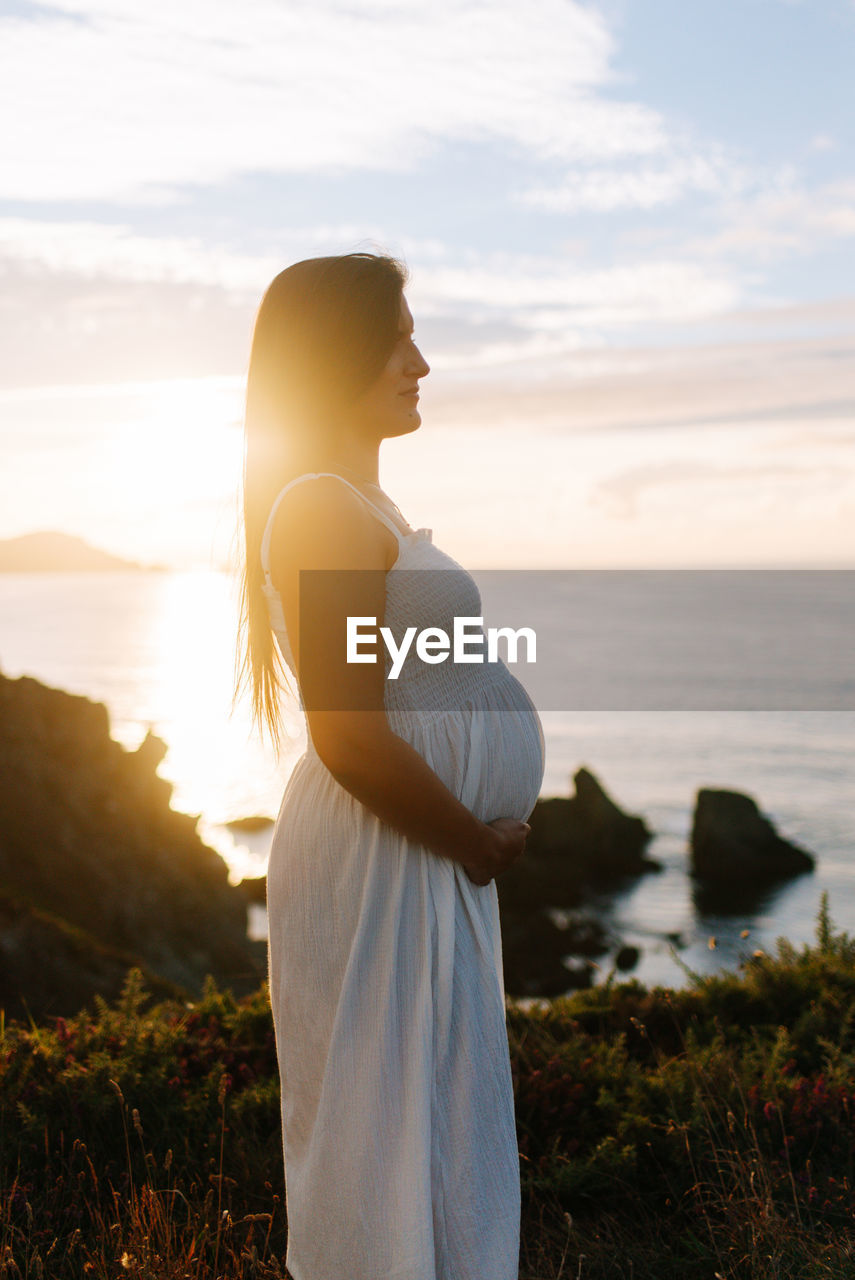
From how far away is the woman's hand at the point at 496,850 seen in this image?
2.40m

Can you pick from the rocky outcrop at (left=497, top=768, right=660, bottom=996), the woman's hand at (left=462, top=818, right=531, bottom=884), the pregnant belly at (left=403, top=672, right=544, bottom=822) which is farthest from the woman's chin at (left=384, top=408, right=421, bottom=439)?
the rocky outcrop at (left=497, top=768, right=660, bottom=996)

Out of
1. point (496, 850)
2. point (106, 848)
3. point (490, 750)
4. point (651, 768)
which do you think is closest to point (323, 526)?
point (490, 750)

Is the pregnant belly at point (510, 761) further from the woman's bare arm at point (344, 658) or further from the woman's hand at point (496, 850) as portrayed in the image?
the woman's bare arm at point (344, 658)

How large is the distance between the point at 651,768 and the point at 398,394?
3689 centimetres

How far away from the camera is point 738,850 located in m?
24.3

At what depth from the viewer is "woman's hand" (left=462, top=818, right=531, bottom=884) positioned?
2404 mm

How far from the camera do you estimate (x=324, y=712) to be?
2223 mm

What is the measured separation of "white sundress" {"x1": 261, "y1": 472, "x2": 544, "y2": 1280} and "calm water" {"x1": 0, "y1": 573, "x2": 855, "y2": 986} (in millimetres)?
655

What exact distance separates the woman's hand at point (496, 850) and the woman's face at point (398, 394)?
100 centimetres

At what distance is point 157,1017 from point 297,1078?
107 inches

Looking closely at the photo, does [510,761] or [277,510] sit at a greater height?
[277,510]

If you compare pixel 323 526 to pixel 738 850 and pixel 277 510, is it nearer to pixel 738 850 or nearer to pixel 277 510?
pixel 277 510

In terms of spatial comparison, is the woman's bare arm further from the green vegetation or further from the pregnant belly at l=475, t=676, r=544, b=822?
the green vegetation

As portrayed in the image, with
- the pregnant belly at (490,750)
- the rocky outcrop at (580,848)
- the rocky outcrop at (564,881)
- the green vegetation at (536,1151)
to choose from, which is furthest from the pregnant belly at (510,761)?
the rocky outcrop at (580,848)
